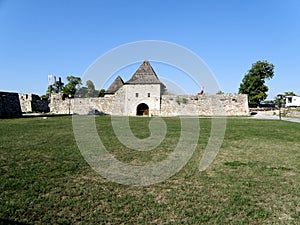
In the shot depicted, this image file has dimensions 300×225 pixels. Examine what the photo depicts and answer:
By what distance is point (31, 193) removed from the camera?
128 inches

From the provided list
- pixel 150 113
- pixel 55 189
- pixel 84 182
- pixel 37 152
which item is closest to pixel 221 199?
pixel 84 182

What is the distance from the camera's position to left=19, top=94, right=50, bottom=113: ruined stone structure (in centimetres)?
3619

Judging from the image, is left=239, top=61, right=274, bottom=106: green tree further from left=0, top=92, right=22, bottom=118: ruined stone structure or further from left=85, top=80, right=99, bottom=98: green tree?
left=0, top=92, right=22, bottom=118: ruined stone structure

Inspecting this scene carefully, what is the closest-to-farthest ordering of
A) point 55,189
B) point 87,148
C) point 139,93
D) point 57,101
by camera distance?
point 55,189 < point 87,148 < point 139,93 < point 57,101

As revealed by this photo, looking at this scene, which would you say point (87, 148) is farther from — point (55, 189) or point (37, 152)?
point (55, 189)

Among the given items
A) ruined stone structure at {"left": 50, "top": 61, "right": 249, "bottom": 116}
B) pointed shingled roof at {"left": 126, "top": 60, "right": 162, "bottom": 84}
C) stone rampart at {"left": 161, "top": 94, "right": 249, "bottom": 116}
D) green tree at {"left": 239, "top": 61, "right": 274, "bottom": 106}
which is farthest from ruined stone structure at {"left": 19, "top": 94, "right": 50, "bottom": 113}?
green tree at {"left": 239, "top": 61, "right": 274, "bottom": 106}

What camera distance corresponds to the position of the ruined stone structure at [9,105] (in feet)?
74.1

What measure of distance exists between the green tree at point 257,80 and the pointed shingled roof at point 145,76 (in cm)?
2715

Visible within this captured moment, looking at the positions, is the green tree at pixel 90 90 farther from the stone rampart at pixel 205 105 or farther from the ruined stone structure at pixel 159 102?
the stone rampart at pixel 205 105

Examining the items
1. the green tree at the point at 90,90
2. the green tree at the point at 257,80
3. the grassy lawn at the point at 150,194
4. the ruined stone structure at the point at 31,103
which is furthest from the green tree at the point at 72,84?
the grassy lawn at the point at 150,194

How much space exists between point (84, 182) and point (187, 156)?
10.2ft

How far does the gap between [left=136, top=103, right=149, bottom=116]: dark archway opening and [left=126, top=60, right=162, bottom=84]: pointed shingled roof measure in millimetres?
3540

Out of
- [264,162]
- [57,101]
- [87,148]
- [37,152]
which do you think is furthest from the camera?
[57,101]

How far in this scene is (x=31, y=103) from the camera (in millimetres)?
36188
